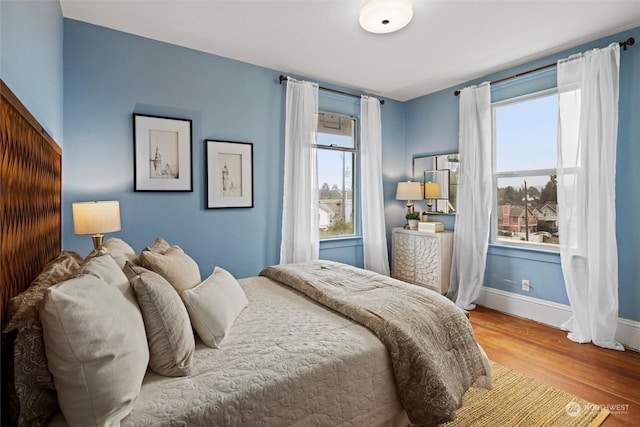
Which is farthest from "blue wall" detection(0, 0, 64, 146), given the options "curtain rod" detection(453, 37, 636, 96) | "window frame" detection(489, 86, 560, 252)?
"window frame" detection(489, 86, 560, 252)

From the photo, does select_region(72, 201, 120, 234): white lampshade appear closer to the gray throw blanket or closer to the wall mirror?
the gray throw blanket

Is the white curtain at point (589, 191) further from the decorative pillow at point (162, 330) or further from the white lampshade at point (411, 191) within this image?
the decorative pillow at point (162, 330)

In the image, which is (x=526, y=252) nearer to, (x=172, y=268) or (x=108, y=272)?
(x=172, y=268)

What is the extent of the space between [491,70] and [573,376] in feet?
10.1

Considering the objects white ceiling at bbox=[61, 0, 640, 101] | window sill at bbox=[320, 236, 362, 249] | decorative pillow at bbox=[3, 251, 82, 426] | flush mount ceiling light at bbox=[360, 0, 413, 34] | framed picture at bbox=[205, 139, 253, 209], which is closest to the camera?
decorative pillow at bbox=[3, 251, 82, 426]

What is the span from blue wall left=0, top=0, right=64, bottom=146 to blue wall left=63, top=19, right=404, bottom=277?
0.23 meters

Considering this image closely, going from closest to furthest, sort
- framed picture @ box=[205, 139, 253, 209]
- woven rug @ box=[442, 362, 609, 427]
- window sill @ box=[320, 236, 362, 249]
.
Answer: woven rug @ box=[442, 362, 609, 427] → framed picture @ box=[205, 139, 253, 209] → window sill @ box=[320, 236, 362, 249]

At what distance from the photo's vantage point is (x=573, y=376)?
7.79 ft

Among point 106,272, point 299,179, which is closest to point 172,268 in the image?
point 106,272

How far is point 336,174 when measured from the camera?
4.31 meters

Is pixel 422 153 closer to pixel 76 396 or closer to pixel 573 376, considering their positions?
pixel 573 376

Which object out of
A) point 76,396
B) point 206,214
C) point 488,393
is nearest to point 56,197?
point 206,214

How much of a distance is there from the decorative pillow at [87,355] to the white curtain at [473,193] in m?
3.66

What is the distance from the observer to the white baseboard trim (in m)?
2.81
